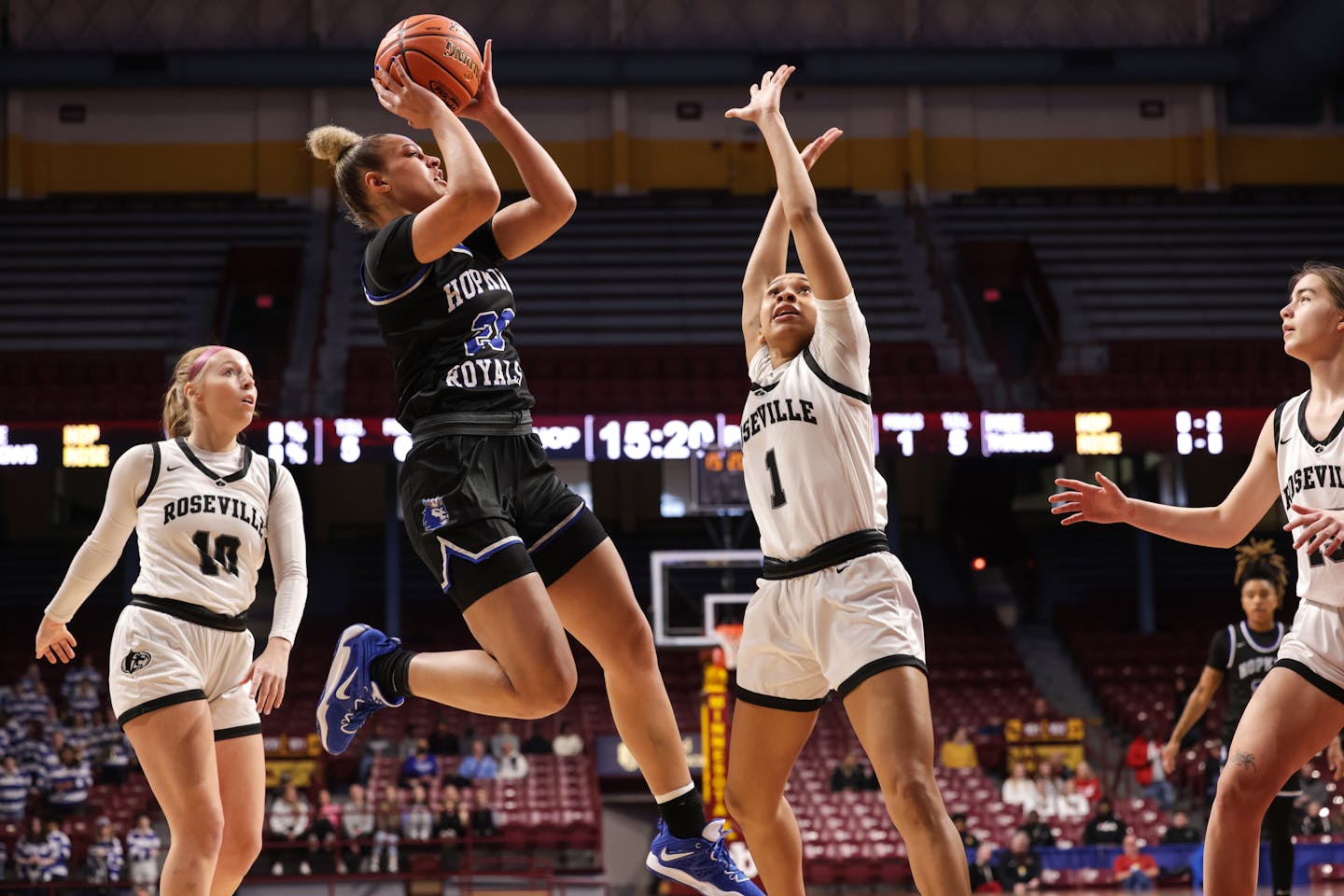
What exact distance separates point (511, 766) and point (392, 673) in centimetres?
1185

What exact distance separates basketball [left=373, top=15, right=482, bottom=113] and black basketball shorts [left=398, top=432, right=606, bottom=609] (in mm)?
1069

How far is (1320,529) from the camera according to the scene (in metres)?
4.00

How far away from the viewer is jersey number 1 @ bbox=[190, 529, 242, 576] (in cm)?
493

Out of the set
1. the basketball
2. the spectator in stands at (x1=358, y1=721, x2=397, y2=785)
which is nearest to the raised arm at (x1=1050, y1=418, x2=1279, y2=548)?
the basketball

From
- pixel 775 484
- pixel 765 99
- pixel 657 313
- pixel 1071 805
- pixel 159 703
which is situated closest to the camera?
pixel 775 484

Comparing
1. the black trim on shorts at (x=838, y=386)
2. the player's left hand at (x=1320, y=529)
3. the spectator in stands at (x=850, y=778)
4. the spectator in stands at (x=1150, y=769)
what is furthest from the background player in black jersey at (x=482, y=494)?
the spectator in stands at (x=1150, y=769)

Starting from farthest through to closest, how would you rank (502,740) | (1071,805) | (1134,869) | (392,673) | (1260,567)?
(502,740), (1071,805), (1134,869), (1260,567), (392,673)

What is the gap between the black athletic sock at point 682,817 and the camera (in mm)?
4410

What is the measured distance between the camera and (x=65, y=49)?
77.1 feet

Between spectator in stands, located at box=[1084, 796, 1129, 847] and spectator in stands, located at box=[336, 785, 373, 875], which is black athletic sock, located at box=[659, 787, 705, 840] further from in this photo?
spectator in stands, located at box=[1084, 796, 1129, 847]

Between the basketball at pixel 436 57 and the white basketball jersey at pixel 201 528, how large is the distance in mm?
1577

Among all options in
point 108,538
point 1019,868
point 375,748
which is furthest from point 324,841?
point 108,538

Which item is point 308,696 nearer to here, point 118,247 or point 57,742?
point 57,742

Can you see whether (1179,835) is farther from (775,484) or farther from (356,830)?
(775,484)
